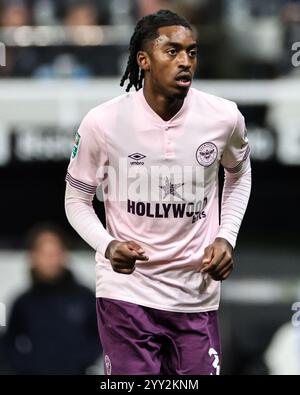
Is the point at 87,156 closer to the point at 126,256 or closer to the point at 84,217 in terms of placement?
the point at 84,217

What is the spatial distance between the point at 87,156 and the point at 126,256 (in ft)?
1.58

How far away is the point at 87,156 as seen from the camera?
4.32 meters

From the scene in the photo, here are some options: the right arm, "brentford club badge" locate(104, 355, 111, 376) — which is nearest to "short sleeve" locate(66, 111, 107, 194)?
the right arm

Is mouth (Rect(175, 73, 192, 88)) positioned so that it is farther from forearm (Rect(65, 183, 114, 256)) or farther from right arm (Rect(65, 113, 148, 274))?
forearm (Rect(65, 183, 114, 256))

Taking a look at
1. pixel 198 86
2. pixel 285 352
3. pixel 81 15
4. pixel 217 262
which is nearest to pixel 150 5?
pixel 81 15

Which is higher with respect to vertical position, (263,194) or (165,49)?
(165,49)

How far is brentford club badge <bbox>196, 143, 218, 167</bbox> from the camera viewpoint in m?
4.30

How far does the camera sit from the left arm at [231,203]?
414 centimetres

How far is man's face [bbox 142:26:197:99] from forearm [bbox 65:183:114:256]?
0.54m

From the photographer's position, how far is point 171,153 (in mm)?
4270

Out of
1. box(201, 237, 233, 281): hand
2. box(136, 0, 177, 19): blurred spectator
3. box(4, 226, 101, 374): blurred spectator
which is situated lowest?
box(4, 226, 101, 374): blurred spectator

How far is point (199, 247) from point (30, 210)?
6422 millimetres

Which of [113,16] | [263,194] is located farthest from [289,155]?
[113,16]

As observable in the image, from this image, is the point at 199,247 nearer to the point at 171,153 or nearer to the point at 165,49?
the point at 171,153
